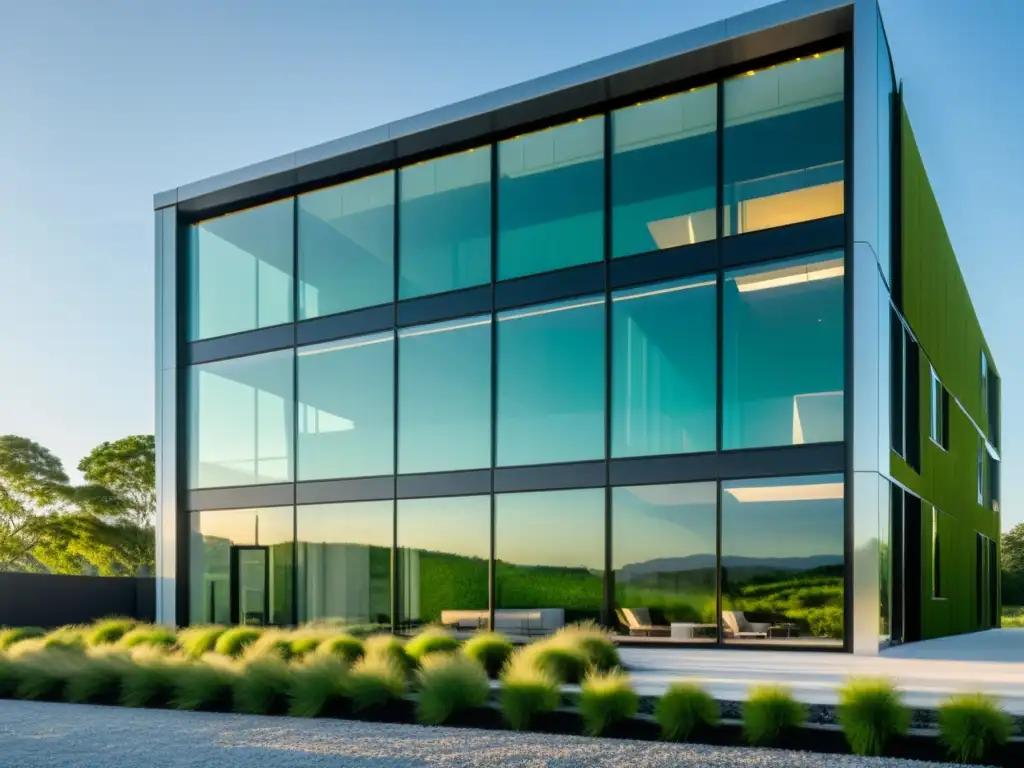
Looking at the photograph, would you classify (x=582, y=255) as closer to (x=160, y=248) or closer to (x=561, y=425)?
(x=561, y=425)

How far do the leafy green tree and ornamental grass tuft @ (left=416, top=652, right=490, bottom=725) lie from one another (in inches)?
1137

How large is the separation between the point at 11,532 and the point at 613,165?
26.3m

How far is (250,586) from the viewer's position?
17.2 metres

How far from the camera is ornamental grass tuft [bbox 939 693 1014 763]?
6.07 meters

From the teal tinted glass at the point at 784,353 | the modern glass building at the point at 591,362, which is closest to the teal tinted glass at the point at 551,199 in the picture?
the modern glass building at the point at 591,362

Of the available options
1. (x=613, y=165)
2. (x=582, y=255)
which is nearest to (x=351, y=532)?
(x=582, y=255)

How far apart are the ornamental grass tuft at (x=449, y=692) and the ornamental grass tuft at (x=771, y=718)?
2.06 m

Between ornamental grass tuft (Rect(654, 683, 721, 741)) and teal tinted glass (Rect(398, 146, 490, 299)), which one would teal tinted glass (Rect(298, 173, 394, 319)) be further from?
ornamental grass tuft (Rect(654, 683, 721, 741))

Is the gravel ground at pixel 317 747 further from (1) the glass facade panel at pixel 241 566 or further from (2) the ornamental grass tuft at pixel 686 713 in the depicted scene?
(1) the glass facade panel at pixel 241 566

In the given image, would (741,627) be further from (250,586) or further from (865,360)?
(250,586)

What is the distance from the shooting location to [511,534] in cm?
1453

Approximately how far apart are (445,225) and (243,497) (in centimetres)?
584

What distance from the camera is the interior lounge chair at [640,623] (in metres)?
13.1

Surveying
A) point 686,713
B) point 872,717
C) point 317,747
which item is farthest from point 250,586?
point 872,717
